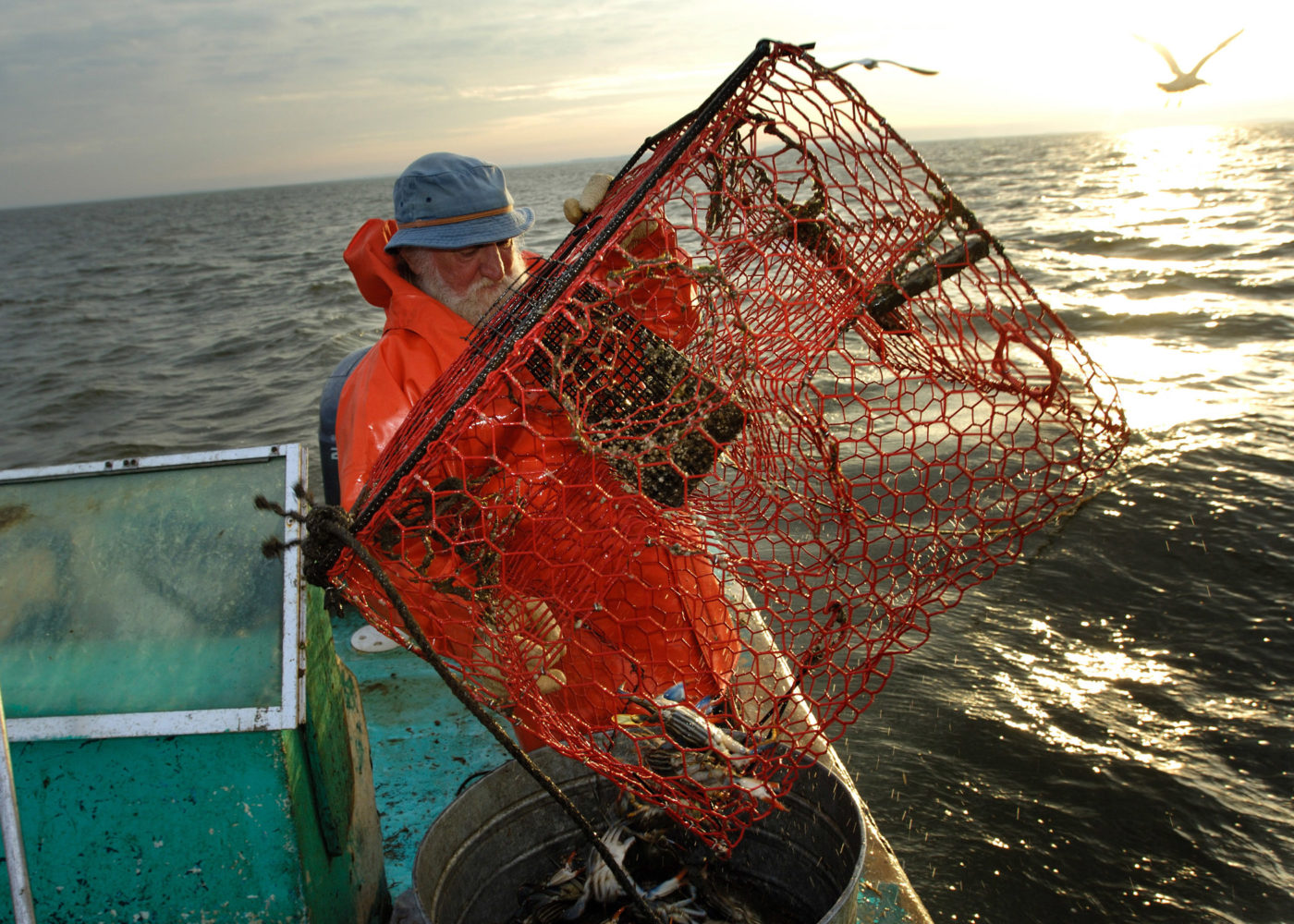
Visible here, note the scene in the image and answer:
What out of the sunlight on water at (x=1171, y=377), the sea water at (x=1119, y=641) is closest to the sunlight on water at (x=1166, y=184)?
the sea water at (x=1119, y=641)

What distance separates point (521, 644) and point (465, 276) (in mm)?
1357

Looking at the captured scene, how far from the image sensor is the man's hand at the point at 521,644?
Answer: 205cm

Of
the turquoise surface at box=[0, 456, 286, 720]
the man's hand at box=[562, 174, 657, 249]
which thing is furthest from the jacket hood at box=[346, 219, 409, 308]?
the turquoise surface at box=[0, 456, 286, 720]

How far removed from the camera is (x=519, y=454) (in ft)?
7.56

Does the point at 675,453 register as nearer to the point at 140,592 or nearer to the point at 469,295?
the point at 469,295

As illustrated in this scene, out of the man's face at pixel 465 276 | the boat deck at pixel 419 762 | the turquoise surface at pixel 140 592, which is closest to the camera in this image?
the turquoise surface at pixel 140 592

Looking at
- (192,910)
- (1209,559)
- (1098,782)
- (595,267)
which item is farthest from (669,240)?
(1209,559)

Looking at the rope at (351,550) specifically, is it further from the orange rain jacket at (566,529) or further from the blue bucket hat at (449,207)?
the blue bucket hat at (449,207)

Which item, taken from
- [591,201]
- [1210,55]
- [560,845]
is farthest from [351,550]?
[1210,55]

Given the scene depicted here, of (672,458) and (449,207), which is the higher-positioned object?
(449,207)

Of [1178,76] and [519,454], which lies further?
[1178,76]

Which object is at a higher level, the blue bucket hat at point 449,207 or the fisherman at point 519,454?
the blue bucket hat at point 449,207

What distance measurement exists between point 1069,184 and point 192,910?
38.7m

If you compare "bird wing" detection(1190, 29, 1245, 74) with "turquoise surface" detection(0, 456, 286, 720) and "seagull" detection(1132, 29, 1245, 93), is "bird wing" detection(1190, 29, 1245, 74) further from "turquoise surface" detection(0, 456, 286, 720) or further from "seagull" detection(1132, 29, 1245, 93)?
"turquoise surface" detection(0, 456, 286, 720)
